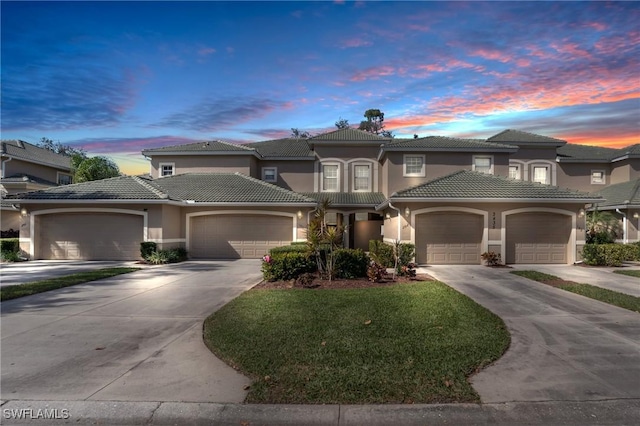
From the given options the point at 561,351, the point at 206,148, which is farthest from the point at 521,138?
the point at 561,351

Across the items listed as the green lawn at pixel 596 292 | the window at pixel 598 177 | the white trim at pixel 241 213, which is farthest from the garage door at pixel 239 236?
the window at pixel 598 177

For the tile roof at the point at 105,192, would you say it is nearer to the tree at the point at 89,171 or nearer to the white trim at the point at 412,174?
the tree at the point at 89,171

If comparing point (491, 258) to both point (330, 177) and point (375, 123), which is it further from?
point (375, 123)

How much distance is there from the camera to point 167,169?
2400cm

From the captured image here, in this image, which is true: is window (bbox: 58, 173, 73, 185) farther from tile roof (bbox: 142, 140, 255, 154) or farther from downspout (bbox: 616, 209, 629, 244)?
downspout (bbox: 616, 209, 629, 244)

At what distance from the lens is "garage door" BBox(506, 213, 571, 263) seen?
16.4 m

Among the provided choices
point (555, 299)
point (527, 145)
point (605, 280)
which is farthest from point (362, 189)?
point (555, 299)

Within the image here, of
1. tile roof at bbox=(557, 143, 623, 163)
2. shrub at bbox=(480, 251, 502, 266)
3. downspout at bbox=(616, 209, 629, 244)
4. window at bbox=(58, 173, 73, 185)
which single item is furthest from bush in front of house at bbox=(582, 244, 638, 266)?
window at bbox=(58, 173, 73, 185)

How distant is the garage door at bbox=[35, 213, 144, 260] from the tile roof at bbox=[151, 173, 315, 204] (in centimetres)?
255

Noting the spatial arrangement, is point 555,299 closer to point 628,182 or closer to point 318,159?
point 318,159

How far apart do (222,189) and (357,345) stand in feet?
52.3

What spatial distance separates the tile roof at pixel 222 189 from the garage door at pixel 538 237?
9.41m

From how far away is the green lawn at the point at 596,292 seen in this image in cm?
839

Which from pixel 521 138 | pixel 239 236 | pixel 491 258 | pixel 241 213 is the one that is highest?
pixel 521 138
